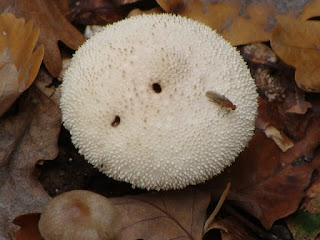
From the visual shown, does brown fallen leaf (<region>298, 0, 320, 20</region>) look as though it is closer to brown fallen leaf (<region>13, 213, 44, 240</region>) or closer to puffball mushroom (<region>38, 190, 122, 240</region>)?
puffball mushroom (<region>38, 190, 122, 240</region>)

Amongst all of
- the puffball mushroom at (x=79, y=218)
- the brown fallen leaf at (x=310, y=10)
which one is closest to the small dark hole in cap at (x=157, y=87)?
the puffball mushroom at (x=79, y=218)

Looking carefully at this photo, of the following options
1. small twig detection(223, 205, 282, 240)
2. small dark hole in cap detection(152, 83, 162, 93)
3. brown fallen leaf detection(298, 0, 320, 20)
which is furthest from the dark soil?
brown fallen leaf detection(298, 0, 320, 20)

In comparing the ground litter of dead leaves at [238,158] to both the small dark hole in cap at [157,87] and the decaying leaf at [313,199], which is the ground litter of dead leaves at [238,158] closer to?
the decaying leaf at [313,199]

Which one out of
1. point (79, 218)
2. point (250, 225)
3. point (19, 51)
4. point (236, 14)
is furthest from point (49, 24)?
point (250, 225)

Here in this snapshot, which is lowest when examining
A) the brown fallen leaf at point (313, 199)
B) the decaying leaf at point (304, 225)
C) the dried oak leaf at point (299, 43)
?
the decaying leaf at point (304, 225)

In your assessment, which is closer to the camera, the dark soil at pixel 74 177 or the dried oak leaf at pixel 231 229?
the dried oak leaf at pixel 231 229

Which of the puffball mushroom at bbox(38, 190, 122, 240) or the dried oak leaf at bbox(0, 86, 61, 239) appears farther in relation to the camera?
the dried oak leaf at bbox(0, 86, 61, 239)

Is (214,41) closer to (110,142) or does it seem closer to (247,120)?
(247,120)
